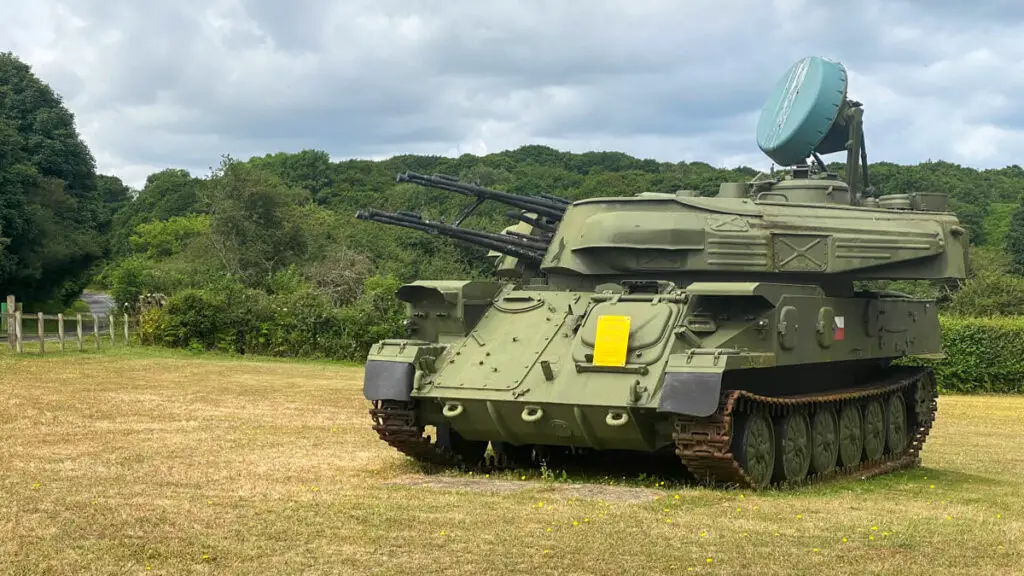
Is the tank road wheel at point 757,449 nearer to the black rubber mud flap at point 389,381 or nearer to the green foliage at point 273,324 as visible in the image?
the black rubber mud flap at point 389,381

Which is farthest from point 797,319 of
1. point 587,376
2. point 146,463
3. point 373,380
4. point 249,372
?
point 249,372

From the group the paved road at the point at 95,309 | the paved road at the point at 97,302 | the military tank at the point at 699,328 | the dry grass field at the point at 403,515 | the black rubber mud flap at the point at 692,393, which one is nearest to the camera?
the dry grass field at the point at 403,515

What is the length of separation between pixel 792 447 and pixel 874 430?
9.60ft

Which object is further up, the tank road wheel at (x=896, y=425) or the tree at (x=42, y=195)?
the tree at (x=42, y=195)

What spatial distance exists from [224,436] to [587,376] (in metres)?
6.32

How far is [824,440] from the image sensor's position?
14297mm

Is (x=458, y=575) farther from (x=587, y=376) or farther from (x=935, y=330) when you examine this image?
(x=935, y=330)

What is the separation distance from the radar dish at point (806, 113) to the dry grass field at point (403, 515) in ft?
14.1

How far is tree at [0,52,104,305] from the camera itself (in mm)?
41344

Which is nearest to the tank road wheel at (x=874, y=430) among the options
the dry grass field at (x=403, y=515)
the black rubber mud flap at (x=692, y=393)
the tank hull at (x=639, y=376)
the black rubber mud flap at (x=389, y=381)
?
the tank hull at (x=639, y=376)

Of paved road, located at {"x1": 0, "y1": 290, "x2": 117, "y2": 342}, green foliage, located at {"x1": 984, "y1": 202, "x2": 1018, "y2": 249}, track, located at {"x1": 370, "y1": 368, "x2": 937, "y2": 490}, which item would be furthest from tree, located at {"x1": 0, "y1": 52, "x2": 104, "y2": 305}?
green foliage, located at {"x1": 984, "y1": 202, "x2": 1018, "y2": 249}

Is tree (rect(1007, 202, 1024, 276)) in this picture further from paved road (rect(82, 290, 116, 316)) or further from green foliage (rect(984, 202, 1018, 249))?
paved road (rect(82, 290, 116, 316))

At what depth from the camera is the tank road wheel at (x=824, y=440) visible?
14000 millimetres

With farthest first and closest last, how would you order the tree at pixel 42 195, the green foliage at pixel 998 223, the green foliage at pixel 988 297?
1. the green foliage at pixel 998 223
2. the green foliage at pixel 988 297
3. the tree at pixel 42 195
